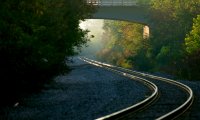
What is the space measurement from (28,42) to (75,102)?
3.25m

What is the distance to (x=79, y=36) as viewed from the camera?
1208 inches

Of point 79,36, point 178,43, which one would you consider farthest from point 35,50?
point 178,43

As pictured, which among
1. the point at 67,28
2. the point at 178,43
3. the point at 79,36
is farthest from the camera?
the point at 178,43

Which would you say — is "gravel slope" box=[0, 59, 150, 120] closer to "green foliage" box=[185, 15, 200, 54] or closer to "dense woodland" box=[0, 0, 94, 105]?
"dense woodland" box=[0, 0, 94, 105]

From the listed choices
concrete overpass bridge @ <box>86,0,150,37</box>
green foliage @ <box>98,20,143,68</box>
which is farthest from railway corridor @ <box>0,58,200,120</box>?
concrete overpass bridge @ <box>86,0,150,37</box>

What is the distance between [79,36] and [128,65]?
24836 mm

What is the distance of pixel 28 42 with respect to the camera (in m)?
19.0

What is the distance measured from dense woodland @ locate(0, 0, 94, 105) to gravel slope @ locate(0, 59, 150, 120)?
773 mm

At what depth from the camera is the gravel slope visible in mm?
16750

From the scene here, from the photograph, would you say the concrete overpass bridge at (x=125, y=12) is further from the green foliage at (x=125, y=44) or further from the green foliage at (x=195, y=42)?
the green foliage at (x=195, y=42)

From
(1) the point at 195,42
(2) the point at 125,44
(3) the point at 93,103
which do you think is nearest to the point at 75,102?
(3) the point at 93,103

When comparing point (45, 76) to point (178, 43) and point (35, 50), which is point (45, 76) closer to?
point (35, 50)

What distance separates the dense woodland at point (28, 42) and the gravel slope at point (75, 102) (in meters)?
0.77

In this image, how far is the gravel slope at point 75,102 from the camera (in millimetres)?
16750
